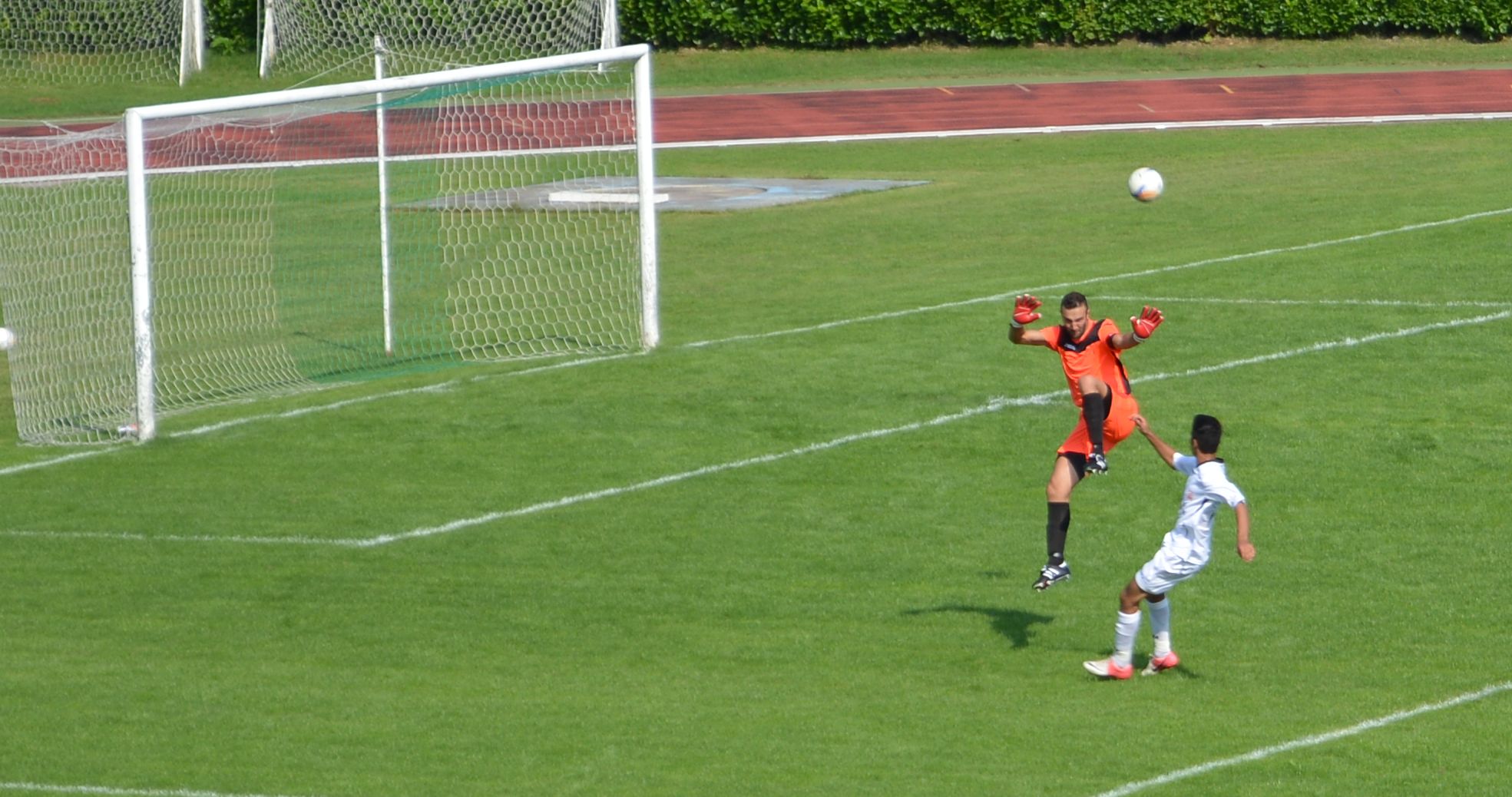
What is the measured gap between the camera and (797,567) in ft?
39.1

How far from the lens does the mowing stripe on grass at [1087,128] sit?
34.7m

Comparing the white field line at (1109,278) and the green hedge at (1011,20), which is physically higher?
the green hedge at (1011,20)

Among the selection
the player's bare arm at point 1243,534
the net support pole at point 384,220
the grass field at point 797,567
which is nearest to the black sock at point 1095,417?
the grass field at point 797,567

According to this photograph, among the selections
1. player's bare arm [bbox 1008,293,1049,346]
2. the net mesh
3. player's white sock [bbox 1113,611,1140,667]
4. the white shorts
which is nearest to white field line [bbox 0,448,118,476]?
player's bare arm [bbox 1008,293,1049,346]

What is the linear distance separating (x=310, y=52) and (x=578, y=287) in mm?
11857

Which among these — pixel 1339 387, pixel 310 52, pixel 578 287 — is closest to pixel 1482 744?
pixel 1339 387

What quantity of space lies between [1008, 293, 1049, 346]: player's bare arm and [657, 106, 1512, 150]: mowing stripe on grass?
78.8 feet

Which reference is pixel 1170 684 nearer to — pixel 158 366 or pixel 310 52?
pixel 158 366

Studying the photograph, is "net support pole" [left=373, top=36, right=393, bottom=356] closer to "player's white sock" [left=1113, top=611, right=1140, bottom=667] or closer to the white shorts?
"player's white sock" [left=1113, top=611, right=1140, bottom=667]

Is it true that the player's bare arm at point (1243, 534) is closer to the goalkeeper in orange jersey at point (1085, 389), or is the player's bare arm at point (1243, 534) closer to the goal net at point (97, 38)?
the goalkeeper in orange jersey at point (1085, 389)

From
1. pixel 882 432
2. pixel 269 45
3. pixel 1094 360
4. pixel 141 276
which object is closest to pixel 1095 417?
pixel 1094 360

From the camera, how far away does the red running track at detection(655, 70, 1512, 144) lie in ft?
120

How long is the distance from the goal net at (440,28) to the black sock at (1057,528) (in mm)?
18589

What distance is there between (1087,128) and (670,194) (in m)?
10.3
